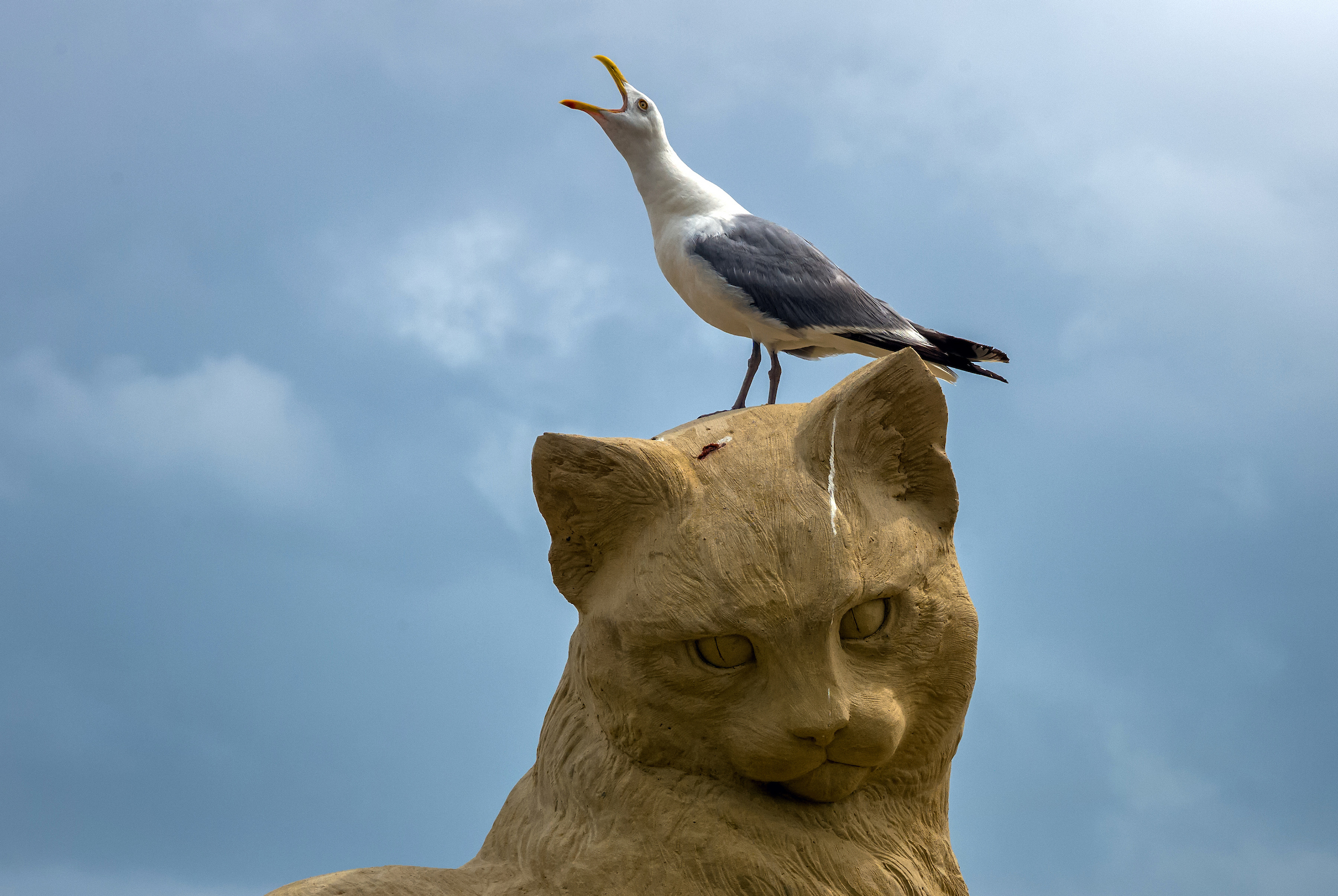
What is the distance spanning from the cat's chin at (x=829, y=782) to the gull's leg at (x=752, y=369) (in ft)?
5.47

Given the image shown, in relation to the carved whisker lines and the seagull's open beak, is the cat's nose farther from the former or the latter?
the seagull's open beak

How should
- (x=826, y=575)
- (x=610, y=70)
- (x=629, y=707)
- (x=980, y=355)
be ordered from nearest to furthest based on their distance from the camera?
(x=826, y=575) → (x=629, y=707) → (x=980, y=355) → (x=610, y=70)

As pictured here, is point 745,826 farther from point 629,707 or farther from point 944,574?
point 944,574

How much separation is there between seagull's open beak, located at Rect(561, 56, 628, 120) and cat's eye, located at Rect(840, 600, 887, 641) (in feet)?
7.97

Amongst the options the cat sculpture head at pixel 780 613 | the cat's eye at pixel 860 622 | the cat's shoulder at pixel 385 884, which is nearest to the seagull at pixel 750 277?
the cat sculpture head at pixel 780 613

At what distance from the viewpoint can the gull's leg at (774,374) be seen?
473 centimetres

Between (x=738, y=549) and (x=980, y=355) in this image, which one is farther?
(x=980, y=355)

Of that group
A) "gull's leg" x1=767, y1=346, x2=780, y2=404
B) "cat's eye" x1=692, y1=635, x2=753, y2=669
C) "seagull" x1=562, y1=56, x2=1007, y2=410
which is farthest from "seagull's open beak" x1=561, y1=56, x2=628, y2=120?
"cat's eye" x1=692, y1=635, x2=753, y2=669

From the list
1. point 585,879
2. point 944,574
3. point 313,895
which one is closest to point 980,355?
point 944,574

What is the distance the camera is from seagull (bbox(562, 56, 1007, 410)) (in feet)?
15.2

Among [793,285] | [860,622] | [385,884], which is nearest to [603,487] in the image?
[860,622]

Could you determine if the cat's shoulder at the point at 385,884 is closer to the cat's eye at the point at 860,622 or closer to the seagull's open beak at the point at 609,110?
the cat's eye at the point at 860,622

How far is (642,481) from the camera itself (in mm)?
3459

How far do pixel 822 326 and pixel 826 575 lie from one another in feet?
5.27
